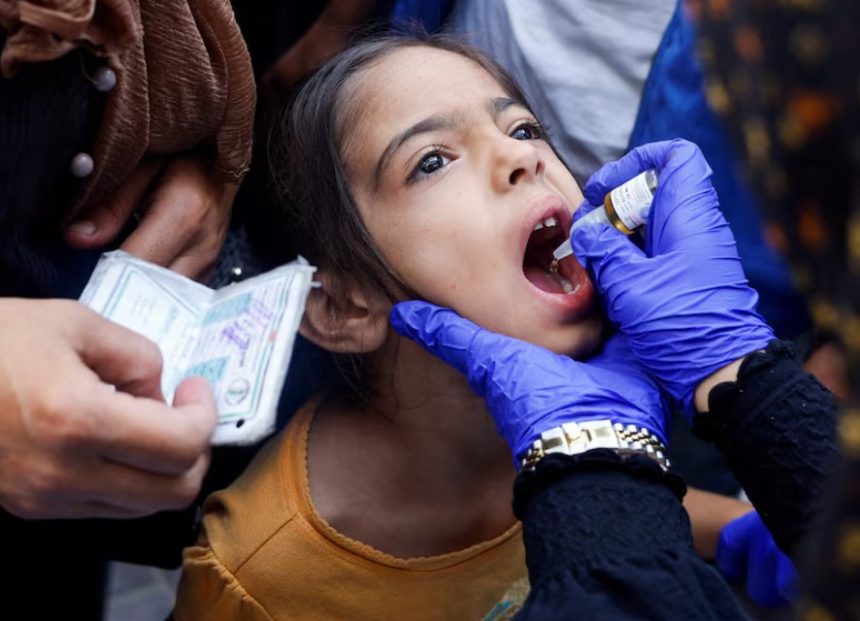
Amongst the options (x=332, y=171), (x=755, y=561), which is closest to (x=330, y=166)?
(x=332, y=171)

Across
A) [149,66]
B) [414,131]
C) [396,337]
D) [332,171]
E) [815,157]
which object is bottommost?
[396,337]

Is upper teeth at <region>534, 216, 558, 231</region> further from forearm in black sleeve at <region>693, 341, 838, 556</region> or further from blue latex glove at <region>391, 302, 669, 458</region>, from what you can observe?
forearm in black sleeve at <region>693, 341, 838, 556</region>

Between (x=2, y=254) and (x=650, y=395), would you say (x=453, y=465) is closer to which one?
(x=650, y=395)

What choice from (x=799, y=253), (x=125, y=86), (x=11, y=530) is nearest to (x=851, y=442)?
(x=799, y=253)

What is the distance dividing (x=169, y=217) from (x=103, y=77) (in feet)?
1.01

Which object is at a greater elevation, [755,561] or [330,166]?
[330,166]

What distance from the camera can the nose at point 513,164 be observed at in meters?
1.36

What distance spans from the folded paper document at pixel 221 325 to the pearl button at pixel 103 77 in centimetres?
27

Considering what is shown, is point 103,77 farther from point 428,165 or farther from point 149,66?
point 428,165

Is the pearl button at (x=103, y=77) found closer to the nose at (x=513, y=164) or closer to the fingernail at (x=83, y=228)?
the fingernail at (x=83, y=228)

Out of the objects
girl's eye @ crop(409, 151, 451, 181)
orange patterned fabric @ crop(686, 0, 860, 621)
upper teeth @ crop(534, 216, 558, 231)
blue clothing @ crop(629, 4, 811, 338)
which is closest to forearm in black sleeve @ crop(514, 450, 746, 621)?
orange patterned fabric @ crop(686, 0, 860, 621)

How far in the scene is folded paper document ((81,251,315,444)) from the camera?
1.21m

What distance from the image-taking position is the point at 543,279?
1489 millimetres

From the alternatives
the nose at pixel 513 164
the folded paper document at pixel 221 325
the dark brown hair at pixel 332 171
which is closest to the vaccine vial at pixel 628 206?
the nose at pixel 513 164
